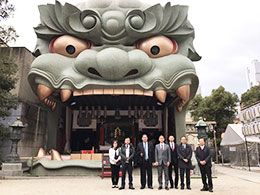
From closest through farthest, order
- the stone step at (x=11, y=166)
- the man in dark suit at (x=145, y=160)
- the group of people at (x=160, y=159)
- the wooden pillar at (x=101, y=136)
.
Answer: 1. the group of people at (x=160, y=159)
2. the man in dark suit at (x=145, y=160)
3. the stone step at (x=11, y=166)
4. the wooden pillar at (x=101, y=136)

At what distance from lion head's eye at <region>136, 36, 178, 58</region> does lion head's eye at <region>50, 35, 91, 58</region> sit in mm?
2743

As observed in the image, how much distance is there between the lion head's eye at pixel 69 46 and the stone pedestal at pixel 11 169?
5.34m

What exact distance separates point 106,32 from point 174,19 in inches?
130

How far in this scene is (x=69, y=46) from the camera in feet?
35.5

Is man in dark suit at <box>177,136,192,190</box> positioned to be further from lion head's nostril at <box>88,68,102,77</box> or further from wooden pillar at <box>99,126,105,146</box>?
wooden pillar at <box>99,126,105,146</box>

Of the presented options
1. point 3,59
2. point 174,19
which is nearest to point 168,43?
point 174,19

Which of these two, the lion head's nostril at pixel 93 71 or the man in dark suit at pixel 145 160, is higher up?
the lion head's nostril at pixel 93 71

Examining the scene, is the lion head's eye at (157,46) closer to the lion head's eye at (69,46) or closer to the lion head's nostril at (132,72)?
the lion head's nostril at (132,72)

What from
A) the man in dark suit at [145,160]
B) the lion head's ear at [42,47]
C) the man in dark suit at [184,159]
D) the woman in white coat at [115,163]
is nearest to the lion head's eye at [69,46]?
the lion head's ear at [42,47]

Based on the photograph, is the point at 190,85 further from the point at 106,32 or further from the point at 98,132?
the point at 98,132

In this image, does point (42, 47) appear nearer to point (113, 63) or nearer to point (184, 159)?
point (113, 63)

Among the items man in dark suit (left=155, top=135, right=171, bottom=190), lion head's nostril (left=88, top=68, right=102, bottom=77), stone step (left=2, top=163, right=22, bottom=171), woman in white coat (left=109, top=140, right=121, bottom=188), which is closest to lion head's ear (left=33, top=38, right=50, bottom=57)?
lion head's nostril (left=88, top=68, right=102, bottom=77)

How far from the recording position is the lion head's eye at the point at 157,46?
10742 mm

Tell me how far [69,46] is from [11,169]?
233 inches
